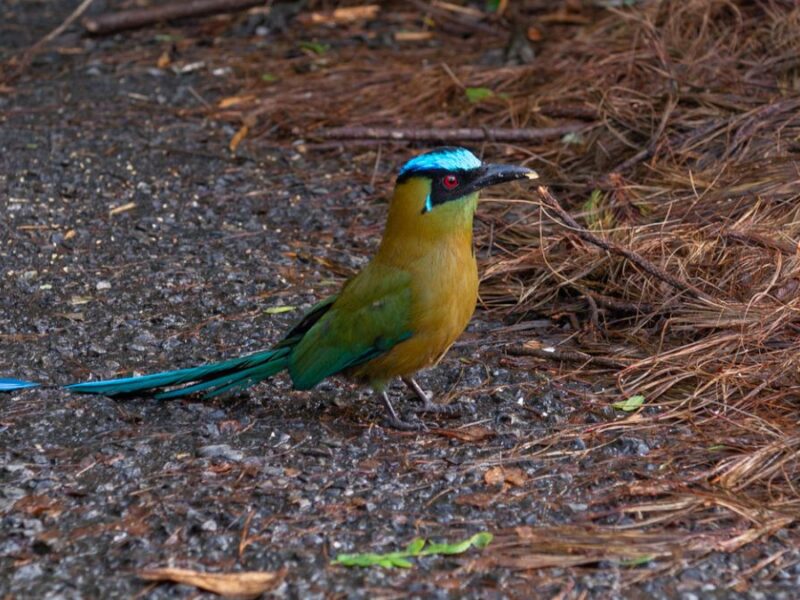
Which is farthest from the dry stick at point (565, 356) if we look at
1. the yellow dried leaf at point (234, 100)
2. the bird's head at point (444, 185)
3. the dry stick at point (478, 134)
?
the yellow dried leaf at point (234, 100)

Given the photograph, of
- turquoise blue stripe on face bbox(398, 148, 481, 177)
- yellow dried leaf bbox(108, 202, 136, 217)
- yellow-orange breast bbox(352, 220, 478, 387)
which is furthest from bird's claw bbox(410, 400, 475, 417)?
yellow dried leaf bbox(108, 202, 136, 217)

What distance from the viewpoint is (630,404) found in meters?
4.64

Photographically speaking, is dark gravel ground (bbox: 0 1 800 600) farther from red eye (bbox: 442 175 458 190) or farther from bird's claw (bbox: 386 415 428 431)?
red eye (bbox: 442 175 458 190)

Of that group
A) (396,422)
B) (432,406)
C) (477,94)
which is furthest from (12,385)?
(477,94)

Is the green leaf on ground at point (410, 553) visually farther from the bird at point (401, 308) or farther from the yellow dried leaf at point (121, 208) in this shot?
the yellow dried leaf at point (121, 208)

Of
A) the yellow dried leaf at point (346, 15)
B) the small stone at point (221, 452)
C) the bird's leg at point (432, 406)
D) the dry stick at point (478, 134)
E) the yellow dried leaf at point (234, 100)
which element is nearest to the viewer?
the small stone at point (221, 452)

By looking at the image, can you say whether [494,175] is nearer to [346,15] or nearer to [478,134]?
[478,134]

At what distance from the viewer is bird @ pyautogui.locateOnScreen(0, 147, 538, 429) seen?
4.45m

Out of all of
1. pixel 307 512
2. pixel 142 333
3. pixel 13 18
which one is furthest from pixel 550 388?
pixel 13 18

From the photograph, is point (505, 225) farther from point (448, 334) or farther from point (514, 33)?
point (514, 33)

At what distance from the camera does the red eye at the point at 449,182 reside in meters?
4.44

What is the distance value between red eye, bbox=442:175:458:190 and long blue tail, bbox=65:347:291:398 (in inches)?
34.1

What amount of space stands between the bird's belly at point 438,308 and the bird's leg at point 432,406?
10.2 inches

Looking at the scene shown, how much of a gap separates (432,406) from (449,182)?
879mm
